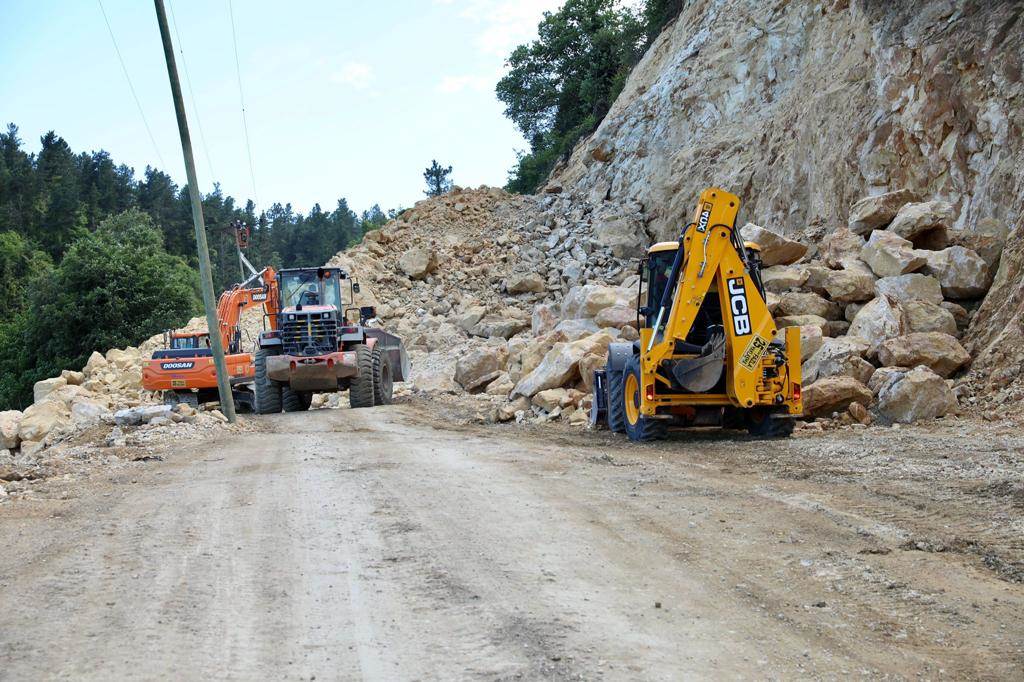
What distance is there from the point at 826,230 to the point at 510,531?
659 inches

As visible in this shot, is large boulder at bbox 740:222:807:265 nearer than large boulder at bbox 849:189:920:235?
No

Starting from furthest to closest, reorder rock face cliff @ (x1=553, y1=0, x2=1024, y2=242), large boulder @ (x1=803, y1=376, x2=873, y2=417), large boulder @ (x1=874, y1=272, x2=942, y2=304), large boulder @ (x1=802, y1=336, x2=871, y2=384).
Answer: rock face cliff @ (x1=553, y1=0, x2=1024, y2=242), large boulder @ (x1=874, y1=272, x2=942, y2=304), large boulder @ (x1=802, y1=336, x2=871, y2=384), large boulder @ (x1=803, y1=376, x2=873, y2=417)

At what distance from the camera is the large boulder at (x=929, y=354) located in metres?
12.6

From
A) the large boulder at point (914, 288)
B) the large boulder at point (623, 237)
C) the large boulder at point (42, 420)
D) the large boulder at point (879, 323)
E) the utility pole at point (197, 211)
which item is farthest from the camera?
the large boulder at point (623, 237)

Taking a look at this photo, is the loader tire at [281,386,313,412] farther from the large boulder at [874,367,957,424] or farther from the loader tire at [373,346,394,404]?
the large boulder at [874,367,957,424]

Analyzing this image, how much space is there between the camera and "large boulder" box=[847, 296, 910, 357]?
13.5 metres

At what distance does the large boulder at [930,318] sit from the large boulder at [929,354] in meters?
0.87

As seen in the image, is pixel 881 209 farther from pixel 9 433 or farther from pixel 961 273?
pixel 9 433

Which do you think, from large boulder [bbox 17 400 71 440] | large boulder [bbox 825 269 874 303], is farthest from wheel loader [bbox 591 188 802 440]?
large boulder [bbox 17 400 71 440]

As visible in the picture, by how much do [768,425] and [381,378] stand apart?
34.8 ft

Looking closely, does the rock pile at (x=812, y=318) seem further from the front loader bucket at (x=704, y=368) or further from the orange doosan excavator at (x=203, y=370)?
the orange doosan excavator at (x=203, y=370)

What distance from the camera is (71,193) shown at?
76.4m

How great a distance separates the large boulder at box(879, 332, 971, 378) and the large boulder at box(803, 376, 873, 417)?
919 millimetres

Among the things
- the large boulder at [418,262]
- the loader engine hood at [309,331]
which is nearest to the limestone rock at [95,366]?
the large boulder at [418,262]
